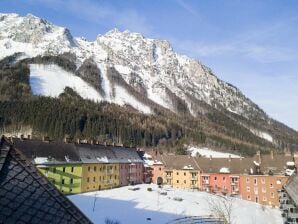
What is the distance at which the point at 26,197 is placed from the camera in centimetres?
481

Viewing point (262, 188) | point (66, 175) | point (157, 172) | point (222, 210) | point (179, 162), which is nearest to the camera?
point (222, 210)

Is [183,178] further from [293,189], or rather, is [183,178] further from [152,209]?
[293,189]

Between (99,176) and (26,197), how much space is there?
70514mm

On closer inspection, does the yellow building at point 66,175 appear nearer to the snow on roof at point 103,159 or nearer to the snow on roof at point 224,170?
the snow on roof at point 103,159

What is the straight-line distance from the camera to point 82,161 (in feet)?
226

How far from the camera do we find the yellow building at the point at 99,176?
6850 centimetres

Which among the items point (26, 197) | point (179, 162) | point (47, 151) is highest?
point (47, 151)

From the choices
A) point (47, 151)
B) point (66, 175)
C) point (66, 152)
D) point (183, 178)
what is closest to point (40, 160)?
point (47, 151)

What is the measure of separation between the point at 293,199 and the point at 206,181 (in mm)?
59723

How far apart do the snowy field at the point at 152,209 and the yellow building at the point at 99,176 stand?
381 cm

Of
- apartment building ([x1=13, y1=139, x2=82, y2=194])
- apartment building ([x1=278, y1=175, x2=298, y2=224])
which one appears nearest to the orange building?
apartment building ([x1=13, y1=139, x2=82, y2=194])

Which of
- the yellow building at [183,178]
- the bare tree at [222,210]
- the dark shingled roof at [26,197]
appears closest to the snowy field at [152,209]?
the bare tree at [222,210]

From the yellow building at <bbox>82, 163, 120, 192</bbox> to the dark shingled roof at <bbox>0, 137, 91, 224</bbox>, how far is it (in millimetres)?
63758

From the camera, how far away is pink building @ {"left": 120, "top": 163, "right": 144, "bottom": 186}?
84613mm
